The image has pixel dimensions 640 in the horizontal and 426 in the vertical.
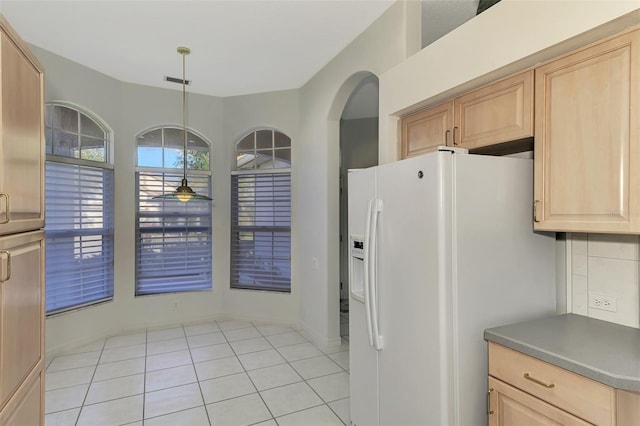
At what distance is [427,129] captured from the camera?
2371 mm

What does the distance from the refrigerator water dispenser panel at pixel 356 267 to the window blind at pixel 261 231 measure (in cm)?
236

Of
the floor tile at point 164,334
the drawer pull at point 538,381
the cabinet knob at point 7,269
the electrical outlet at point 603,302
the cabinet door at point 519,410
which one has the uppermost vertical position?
the cabinet knob at point 7,269

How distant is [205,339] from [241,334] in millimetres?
425

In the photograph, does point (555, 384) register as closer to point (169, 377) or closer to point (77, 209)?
point (169, 377)

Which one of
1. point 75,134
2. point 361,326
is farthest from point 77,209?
point 361,326

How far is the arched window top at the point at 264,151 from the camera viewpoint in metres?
4.73

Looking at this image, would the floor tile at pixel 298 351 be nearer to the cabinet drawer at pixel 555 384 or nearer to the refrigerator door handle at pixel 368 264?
the refrigerator door handle at pixel 368 264

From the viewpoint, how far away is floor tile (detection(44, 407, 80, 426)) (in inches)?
97.1

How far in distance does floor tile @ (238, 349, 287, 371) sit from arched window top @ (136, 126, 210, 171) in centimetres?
257

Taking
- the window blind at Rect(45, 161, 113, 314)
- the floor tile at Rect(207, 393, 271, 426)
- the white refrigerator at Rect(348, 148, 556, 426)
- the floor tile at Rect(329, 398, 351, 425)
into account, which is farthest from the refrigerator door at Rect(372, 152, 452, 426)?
the window blind at Rect(45, 161, 113, 314)

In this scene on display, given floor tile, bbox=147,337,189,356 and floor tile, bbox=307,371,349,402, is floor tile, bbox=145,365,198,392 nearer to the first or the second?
floor tile, bbox=147,337,189,356

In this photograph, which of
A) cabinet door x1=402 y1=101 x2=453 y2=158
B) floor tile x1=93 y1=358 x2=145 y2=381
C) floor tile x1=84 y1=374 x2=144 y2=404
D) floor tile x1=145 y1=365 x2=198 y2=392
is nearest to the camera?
cabinet door x1=402 y1=101 x2=453 y2=158

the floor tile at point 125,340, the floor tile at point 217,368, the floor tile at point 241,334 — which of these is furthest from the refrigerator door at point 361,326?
the floor tile at point 125,340

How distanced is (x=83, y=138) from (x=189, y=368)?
111 inches
